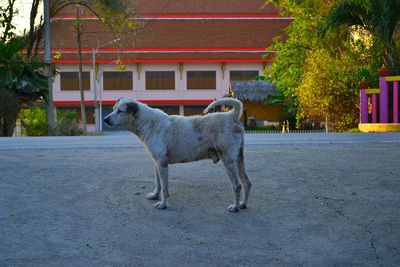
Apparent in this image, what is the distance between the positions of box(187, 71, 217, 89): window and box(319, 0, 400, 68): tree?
92.5ft

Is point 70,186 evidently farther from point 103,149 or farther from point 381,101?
point 381,101

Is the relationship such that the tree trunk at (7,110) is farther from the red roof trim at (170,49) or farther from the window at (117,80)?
the window at (117,80)

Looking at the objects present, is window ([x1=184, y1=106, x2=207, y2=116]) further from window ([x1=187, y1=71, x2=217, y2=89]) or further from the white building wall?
window ([x1=187, y1=71, x2=217, y2=89])

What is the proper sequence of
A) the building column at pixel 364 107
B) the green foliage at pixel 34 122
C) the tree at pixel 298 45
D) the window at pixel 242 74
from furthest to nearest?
the window at pixel 242 74 < the tree at pixel 298 45 < the green foliage at pixel 34 122 < the building column at pixel 364 107

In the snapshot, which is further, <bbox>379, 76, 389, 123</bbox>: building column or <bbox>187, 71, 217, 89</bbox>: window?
<bbox>187, 71, 217, 89</bbox>: window

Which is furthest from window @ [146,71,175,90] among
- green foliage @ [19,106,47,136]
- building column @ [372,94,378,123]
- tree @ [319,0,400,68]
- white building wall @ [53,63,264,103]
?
building column @ [372,94,378,123]

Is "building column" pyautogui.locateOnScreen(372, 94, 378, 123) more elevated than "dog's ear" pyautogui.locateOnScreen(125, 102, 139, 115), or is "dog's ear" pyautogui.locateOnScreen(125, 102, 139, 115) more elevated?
"dog's ear" pyautogui.locateOnScreen(125, 102, 139, 115)

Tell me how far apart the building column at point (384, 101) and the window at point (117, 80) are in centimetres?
3304

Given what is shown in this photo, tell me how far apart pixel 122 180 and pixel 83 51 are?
44072 mm

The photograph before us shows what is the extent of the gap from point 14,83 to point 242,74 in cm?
2969

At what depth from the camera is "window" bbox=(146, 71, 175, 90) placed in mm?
53375

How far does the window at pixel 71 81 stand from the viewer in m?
52.6

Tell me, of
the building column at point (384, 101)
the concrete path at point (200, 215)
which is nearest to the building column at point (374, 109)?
the building column at point (384, 101)

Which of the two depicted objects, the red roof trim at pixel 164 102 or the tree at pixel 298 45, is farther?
the red roof trim at pixel 164 102
